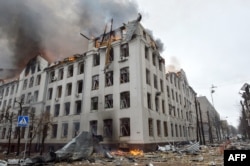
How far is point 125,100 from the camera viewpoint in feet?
72.0

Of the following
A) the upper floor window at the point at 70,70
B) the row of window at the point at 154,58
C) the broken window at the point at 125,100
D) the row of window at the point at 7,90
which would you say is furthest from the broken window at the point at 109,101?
the row of window at the point at 7,90

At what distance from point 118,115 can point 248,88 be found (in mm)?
30916

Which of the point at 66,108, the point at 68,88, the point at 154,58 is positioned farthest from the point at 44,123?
the point at 154,58

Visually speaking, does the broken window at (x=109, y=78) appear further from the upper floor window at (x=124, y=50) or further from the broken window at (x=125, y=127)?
the broken window at (x=125, y=127)

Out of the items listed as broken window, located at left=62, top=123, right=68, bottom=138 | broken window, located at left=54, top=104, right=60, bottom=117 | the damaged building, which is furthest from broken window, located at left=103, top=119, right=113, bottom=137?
broken window, located at left=54, top=104, right=60, bottom=117

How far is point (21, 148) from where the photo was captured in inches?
1173

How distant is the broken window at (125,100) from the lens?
21.7 metres

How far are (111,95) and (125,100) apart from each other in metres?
2.21

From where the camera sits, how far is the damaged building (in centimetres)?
2095

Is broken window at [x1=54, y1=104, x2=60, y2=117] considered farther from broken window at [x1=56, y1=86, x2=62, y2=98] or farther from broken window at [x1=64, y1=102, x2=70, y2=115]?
broken window at [x1=64, y1=102, x2=70, y2=115]

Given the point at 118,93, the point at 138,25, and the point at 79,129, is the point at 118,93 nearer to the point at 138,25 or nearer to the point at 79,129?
the point at 79,129

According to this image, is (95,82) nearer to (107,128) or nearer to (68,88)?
(68,88)

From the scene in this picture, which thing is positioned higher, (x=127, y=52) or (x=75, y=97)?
(x=127, y=52)

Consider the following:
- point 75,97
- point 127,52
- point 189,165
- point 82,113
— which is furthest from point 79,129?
point 189,165
